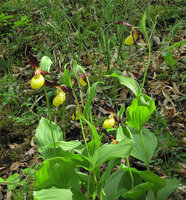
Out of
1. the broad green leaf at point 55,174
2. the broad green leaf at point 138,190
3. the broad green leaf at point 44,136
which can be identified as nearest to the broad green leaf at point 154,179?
the broad green leaf at point 138,190

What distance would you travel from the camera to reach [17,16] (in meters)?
4.03

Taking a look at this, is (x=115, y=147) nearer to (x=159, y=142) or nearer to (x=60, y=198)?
(x=60, y=198)

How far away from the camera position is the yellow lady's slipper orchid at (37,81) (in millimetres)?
1361

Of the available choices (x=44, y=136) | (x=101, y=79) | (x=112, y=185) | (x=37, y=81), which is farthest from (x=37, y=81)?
(x=101, y=79)

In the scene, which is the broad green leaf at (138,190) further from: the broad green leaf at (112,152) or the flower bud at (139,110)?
the flower bud at (139,110)

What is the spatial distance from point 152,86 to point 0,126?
168cm

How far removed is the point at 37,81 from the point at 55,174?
55 centimetres

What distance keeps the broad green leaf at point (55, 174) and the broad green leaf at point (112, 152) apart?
17 cm

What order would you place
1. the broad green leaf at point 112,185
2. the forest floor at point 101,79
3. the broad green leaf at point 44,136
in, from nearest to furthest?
the broad green leaf at point 112,185, the broad green leaf at point 44,136, the forest floor at point 101,79

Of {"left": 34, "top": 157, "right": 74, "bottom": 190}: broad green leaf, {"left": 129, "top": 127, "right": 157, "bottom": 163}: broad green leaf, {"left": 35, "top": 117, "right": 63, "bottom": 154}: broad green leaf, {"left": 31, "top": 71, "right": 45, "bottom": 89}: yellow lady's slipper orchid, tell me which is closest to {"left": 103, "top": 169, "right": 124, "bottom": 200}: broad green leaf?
{"left": 129, "top": 127, "right": 157, "bottom": 163}: broad green leaf

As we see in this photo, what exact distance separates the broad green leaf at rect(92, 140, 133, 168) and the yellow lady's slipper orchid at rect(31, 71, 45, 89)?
0.52m

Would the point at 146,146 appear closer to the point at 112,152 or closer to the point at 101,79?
the point at 112,152

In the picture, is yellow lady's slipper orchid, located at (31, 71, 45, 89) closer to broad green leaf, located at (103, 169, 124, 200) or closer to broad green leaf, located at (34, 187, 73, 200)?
broad green leaf, located at (34, 187, 73, 200)

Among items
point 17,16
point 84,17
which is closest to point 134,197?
point 84,17
